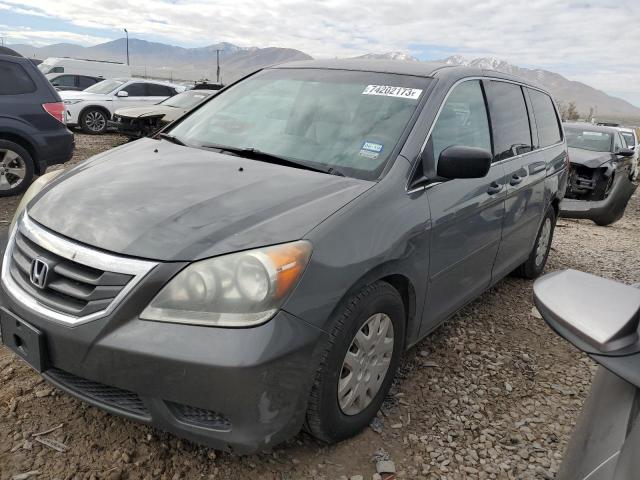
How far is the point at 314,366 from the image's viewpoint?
194cm

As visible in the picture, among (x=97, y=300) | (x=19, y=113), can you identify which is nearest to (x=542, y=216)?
(x=97, y=300)

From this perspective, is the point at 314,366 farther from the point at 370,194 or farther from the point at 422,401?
the point at 422,401

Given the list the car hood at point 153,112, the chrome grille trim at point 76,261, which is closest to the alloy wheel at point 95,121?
the car hood at point 153,112

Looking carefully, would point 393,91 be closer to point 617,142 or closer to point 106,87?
point 617,142

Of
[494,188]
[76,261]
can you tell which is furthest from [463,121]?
[76,261]

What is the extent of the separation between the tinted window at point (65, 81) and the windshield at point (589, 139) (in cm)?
1700

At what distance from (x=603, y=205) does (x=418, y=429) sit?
22.6 ft

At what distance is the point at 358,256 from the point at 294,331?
1.39 feet

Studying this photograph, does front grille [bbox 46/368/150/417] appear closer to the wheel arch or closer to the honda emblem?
the honda emblem

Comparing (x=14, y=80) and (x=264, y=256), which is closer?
(x=264, y=256)

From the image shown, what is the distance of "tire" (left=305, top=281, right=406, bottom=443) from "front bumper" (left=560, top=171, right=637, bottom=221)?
21.3 feet

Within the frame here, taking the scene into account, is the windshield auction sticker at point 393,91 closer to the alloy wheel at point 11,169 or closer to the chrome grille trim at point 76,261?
the chrome grille trim at point 76,261

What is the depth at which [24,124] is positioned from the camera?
6.53 m

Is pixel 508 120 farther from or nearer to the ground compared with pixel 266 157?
farther from the ground
